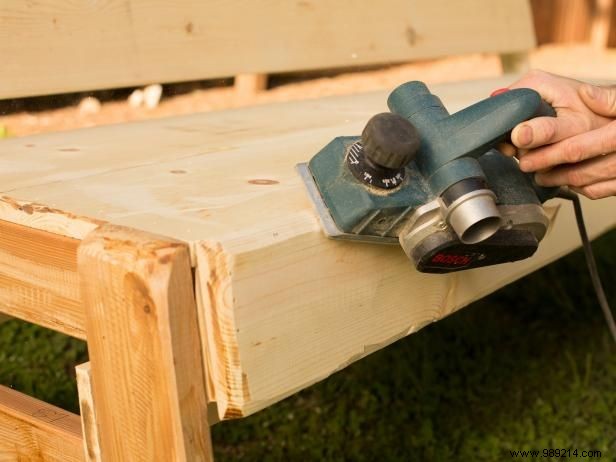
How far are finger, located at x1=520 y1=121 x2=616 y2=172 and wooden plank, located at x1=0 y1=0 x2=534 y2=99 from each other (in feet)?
3.20

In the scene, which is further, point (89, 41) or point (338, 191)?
point (89, 41)

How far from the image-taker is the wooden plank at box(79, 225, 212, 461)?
767 millimetres

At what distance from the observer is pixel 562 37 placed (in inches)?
248

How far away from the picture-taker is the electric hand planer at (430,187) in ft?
2.79

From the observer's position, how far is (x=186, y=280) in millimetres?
775

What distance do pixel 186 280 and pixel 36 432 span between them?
380 mm

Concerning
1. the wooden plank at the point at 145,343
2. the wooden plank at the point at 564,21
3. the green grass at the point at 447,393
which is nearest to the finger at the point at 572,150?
the wooden plank at the point at 145,343

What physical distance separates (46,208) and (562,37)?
601 cm

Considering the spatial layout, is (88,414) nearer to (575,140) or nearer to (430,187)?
(430,187)

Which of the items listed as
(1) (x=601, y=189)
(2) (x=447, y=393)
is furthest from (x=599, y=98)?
(2) (x=447, y=393)

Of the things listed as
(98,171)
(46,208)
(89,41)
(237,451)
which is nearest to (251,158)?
(98,171)

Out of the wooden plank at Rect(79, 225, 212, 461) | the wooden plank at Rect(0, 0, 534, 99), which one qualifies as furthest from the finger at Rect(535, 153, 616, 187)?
the wooden plank at Rect(0, 0, 534, 99)

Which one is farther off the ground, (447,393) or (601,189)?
(601,189)

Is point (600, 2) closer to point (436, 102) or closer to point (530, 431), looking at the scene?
point (530, 431)
